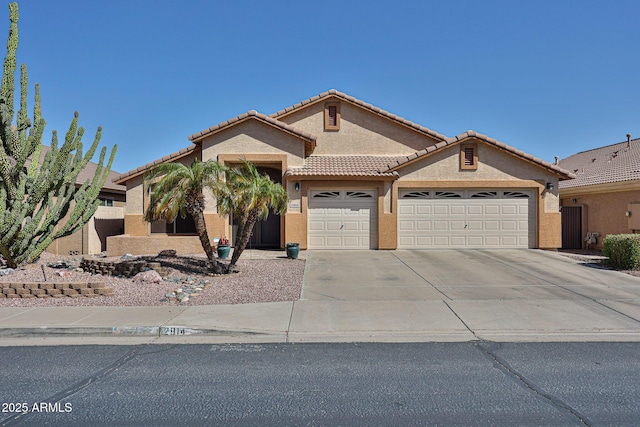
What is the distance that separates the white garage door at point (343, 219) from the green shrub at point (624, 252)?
7632 millimetres

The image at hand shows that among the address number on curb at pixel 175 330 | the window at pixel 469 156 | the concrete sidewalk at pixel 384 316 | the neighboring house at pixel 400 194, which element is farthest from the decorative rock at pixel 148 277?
the window at pixel 469 156

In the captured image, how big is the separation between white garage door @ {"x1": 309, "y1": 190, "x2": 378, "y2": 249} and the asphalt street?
10.6 m

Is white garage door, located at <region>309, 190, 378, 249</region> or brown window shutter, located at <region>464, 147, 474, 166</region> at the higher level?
brown window shutter, located at <region>464, 147, 474, 166</region>

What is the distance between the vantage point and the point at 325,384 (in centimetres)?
495

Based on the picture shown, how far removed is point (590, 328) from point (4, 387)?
27.0ft

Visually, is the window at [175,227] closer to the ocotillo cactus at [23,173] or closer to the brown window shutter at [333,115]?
the ocotillo cactus at [23,173]

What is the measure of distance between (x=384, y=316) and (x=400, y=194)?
10053mm

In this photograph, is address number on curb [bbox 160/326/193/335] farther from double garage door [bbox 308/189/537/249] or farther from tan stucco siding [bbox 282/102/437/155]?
tan stucco siding [bbox 282/102/437/155]

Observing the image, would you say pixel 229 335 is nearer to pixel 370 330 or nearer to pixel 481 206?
pixel 370 330

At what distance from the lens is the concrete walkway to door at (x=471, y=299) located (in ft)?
23.3

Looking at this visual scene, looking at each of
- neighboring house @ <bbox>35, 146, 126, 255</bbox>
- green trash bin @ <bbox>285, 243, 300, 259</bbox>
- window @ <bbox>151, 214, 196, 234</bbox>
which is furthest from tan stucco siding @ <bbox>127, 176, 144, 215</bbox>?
green trash bin @ <bbox>285, 243, 300, 259</bbox>

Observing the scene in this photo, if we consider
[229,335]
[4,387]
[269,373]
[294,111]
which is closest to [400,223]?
[294,111]

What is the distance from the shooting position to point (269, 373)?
5281mm

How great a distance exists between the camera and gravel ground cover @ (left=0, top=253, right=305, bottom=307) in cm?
881
